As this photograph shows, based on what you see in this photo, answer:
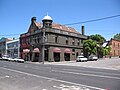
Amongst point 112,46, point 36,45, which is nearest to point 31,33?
point 36,45

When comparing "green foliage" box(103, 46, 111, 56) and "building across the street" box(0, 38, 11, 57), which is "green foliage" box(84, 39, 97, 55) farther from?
"building across the street" box(0, 38, 11, 57)

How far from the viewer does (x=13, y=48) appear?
7319 cm

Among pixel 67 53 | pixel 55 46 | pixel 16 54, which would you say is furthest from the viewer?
pixel 16 54

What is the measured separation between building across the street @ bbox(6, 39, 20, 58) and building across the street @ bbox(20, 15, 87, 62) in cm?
481

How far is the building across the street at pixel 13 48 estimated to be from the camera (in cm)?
6950

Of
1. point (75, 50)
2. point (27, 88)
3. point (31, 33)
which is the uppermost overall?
point (31, 33)

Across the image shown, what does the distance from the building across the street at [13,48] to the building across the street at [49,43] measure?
481 cm

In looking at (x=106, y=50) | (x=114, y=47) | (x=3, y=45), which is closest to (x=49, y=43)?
(x=106, y=50)

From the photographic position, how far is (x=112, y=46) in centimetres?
8756

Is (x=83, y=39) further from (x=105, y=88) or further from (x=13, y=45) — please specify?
(x=105, y=88)

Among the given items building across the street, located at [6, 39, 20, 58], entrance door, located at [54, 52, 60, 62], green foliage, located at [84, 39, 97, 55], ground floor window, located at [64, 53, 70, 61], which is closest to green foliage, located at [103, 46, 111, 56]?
green foliage, located at [84, 39, 97, 55]

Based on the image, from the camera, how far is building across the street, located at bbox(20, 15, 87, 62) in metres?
52.5

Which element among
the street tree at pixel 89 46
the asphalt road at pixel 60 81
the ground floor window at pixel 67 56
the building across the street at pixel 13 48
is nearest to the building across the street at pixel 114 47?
the street tree at pixel 89 46

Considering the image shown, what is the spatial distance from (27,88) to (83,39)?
5493 cm
